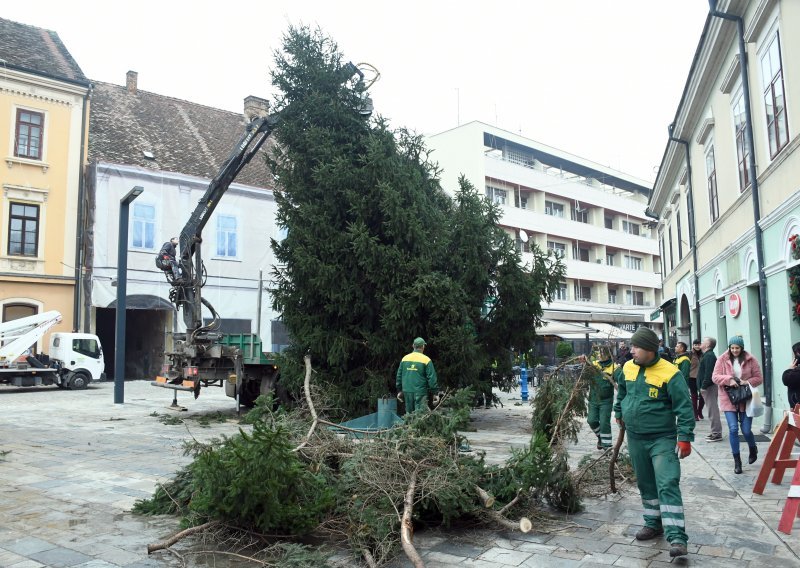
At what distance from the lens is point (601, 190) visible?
157 ft

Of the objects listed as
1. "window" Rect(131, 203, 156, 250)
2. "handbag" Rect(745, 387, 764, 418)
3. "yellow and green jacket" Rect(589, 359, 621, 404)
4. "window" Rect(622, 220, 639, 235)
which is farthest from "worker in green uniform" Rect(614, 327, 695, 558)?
"window" Rect(622, 220, 639, 235)

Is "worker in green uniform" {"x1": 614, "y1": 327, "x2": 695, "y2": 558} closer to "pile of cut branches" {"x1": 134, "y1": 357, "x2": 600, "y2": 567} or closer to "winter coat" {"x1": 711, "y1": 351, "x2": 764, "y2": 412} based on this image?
"pile of cut branches" {"x1": 134, "y1": 357, "x2": 600, "y2": 567}

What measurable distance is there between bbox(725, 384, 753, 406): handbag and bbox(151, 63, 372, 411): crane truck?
8851mm

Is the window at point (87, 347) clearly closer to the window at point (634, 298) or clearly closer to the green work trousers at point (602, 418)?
the green work trousers at point (602, 418)

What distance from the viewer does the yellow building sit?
23.6 metres

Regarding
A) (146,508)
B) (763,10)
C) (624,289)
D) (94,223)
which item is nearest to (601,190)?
(624,289)

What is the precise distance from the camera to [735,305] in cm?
1341

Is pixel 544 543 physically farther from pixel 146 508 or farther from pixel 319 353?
pixel 319 353

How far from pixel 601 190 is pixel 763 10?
38.1m

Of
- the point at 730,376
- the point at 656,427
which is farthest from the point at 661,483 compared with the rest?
the point at 730,376

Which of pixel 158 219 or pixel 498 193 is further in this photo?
pixel 498 193

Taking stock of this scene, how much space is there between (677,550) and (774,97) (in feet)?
29.3

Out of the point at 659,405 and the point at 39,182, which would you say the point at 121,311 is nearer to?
the point at 39,182

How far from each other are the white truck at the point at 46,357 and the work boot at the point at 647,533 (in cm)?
1975
